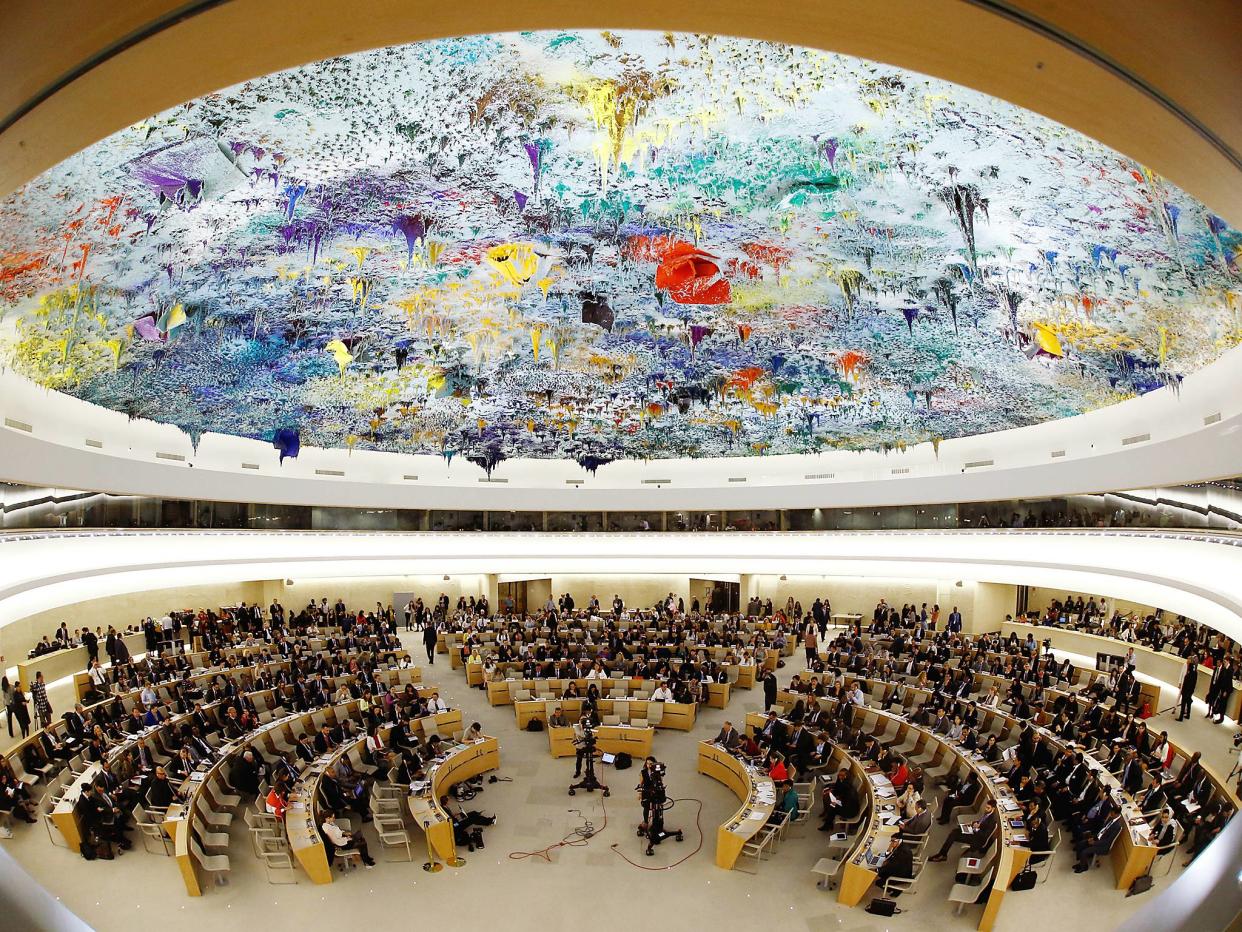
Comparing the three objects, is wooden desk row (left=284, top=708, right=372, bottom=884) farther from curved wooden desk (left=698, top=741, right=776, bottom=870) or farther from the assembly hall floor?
curved wooden desk (left=698, top=741, right=776, bottom=870)

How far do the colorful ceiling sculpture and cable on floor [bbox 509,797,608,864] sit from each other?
29.9ft

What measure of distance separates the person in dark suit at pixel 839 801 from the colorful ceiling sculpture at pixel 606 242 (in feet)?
26.7

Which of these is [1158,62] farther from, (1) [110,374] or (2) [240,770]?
(1) [110,374]

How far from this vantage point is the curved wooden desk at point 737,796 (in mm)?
10891

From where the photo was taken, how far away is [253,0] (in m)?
2.01

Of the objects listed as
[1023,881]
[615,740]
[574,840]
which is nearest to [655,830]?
[574,840]

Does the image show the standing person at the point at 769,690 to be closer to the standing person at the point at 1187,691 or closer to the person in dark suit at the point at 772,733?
the person in dark suit at the point at 772,733

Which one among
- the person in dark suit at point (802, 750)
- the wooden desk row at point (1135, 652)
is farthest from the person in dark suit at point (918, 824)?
→ the wooden desk row at point (1135, 652)

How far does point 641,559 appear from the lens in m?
32.5

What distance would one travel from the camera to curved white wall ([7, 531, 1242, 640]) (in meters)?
15.2

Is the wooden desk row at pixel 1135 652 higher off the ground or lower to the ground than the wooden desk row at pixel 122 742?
higher

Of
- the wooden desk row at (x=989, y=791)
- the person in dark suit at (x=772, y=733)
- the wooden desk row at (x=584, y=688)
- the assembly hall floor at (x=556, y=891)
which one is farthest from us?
the wooden desk row at (x=584, y=688)

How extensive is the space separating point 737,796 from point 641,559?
19023 millimetres

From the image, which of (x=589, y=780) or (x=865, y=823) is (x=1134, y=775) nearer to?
(x=865, y=823)
